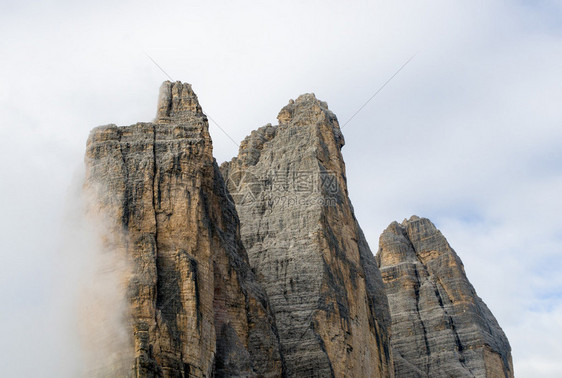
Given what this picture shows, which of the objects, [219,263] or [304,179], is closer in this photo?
[219,263]

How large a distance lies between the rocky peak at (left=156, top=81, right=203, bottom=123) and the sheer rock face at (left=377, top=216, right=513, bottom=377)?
146ft

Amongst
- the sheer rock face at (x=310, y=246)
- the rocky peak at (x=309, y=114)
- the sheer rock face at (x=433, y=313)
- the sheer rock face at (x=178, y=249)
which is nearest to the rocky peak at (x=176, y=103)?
the sheer rock face at (x=178, y=249)

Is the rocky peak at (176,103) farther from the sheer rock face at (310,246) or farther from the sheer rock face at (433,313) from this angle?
the sheer rock face at (433,313)

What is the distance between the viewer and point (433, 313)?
97125 millimetres

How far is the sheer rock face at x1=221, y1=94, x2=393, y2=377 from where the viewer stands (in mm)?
59844

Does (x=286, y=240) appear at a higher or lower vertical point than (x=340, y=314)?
higher

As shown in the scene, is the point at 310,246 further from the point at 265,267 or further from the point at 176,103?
the point at 176,103

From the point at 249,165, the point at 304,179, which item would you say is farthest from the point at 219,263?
the point at 249,165

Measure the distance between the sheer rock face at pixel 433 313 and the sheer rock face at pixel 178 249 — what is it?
139 ft

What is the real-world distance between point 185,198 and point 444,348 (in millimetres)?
55693

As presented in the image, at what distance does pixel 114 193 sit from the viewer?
44219 millimetres

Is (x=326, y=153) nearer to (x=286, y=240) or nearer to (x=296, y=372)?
(x=286, y=240)

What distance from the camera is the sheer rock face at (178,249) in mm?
40562

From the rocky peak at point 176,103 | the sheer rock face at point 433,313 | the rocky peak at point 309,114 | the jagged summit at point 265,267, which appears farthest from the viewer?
the sheer rock face at point 433,313
